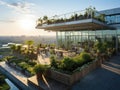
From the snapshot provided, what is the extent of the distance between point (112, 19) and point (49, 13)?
743cm

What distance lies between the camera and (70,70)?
291 inches

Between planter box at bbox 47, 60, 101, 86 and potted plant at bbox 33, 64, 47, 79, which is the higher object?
potted plant at bbox 33, 64, 47, 79

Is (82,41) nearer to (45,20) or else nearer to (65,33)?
(65,33)

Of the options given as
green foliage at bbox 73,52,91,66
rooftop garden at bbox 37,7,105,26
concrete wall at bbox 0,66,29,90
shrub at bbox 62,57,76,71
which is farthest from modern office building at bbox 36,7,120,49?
concrete wall at bbox 0,66,29,90

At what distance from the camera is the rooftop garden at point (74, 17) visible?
407 inches

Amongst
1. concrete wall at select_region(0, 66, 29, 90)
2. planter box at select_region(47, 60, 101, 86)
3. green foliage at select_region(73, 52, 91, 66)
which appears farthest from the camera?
green foliage at select_region(73, 52, 91, 66)

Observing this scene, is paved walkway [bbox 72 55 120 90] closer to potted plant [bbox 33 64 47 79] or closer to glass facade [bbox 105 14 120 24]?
potted plant [bbox 33 64 47 79]

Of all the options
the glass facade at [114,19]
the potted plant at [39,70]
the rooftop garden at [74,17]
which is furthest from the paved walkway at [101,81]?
the glass facade at [114,19]

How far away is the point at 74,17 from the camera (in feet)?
37.7

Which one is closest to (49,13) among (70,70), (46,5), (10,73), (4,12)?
(46,5)

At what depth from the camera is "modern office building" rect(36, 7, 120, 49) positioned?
35.6 feet

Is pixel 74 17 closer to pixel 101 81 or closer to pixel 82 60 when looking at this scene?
pixel 82 60

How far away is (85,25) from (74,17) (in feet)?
5.26

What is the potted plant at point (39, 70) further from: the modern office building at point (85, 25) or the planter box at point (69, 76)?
the modern office building at point (85, 25)
